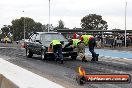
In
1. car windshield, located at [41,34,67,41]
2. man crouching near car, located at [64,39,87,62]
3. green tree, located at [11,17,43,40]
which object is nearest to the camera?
man crouching near car, located at [64,39,87,62]

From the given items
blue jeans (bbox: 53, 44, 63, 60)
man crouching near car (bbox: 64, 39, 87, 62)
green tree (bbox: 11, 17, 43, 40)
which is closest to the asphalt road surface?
blue jeans (bbox: 53, 44, 63, 60)

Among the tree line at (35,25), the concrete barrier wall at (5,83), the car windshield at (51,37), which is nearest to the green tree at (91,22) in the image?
the tree line at (35,25)

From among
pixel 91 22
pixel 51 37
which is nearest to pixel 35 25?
pixel 91 22

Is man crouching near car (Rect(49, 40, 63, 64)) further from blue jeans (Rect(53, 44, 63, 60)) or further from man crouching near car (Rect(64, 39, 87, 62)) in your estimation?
man crouching near car (Rect(64, 39, 87, 62))

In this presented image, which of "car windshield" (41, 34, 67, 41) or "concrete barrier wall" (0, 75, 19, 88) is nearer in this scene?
"concrete barrier wall" (0, 75, 19, 88)

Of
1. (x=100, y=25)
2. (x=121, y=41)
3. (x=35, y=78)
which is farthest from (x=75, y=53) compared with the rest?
(x=100, y=25)

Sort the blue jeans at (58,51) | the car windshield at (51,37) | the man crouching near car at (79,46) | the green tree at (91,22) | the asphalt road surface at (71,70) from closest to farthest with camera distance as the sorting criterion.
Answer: the asphalt road surface at (71,70) → the blue jeans at (58,51) → the man crouching near car at (79,46) → the car windshield at (51,37) → the green tree at (91,22)

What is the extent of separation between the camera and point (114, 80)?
5.03 metres

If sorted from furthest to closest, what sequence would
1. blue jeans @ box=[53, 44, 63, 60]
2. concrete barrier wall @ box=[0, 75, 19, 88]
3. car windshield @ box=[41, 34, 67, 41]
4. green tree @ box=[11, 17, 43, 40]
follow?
green tree @ box=[11, 17, 43, 40] < car windshield @ box=[41, 34, 67, 41] < blue jeans @ box=[53, 44, 63, 60] < concrete barrier wall @ box=[0, 75, 19, 88]

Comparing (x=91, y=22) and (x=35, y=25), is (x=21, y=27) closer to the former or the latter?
(x=35, y=25)

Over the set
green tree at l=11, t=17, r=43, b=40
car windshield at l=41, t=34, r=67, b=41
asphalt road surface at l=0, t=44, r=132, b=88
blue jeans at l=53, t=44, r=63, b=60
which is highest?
green tree at l=11, t=17, r=43, b=40

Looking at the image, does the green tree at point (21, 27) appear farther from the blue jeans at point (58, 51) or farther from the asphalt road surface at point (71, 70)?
the asphalt road surface at point (71, 70)

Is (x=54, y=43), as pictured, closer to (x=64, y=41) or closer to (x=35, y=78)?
(x=64, y=41)

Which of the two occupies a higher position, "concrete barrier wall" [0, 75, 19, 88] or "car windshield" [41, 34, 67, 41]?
"car windshield" [41, 34, 67, 41]
